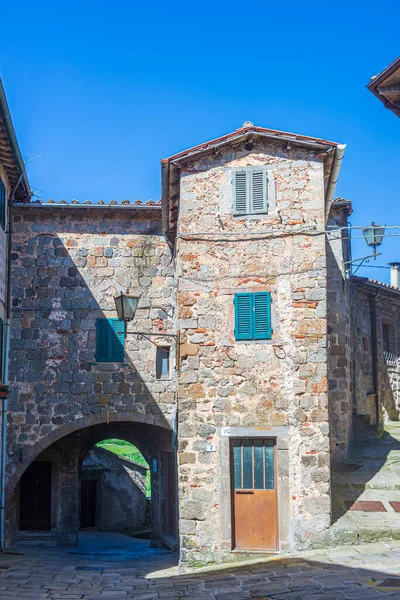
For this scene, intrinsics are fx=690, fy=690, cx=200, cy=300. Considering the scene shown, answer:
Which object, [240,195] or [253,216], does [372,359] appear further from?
[240,195]

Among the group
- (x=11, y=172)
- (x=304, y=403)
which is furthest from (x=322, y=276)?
(x=11, y=172)

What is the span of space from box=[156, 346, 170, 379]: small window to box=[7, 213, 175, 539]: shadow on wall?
159 millimetres

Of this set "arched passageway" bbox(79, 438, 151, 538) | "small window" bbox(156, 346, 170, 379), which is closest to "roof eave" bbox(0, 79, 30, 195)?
"small window" bbox(156, 346, 170, 379)

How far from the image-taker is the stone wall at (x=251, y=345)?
40.4ft

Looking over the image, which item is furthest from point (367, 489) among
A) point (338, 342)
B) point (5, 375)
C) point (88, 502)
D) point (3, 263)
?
point (88, 502)

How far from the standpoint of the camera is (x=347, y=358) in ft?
55.8

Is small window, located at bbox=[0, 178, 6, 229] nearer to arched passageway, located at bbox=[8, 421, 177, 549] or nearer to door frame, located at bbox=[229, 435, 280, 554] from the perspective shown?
arched passageway, located at bbox=[8, 421, 177, 549]

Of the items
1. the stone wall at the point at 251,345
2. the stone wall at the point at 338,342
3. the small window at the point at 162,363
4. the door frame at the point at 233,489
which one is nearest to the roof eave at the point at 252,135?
the stone wall at the point at 251,345

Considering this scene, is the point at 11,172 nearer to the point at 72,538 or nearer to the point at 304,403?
the point at 304,403

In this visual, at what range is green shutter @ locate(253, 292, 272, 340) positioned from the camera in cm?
1279

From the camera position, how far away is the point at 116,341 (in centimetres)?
1630

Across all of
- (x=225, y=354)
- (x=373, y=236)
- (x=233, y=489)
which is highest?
(x=373, y=236)

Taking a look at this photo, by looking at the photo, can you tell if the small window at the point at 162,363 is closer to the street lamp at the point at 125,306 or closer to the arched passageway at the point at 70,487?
the arched passageway at the point at 70,487

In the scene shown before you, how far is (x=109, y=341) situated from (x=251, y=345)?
4655mm
